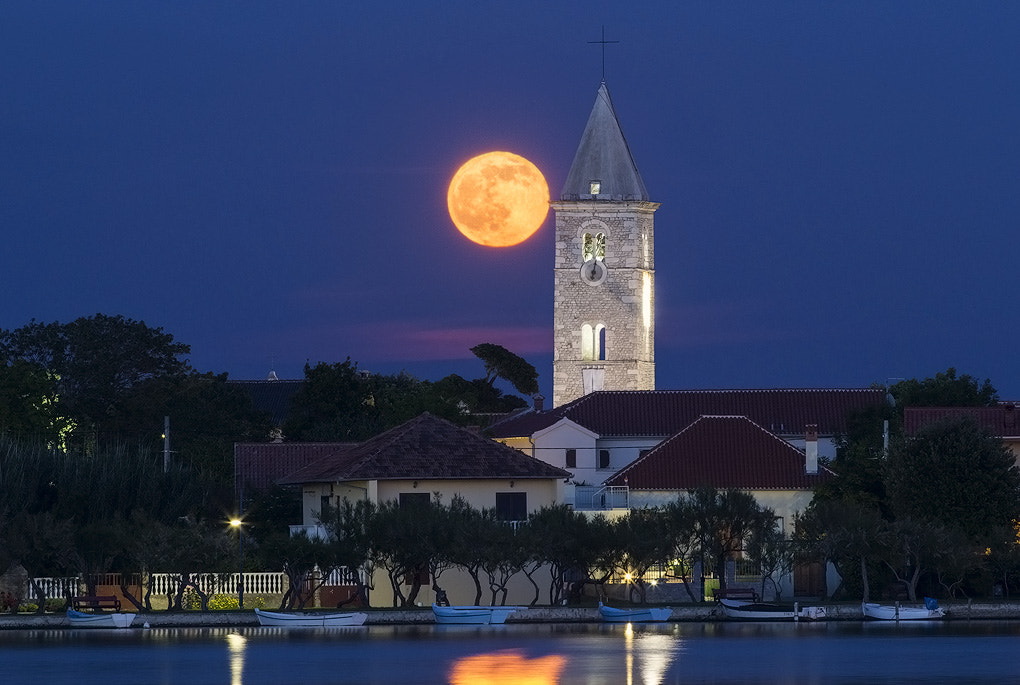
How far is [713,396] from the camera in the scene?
293ft

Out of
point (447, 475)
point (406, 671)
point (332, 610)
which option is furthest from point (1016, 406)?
point (406, 671)

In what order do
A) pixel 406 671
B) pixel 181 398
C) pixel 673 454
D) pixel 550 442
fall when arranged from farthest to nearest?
1. pixel 181 398
2. pixel 550 442
3. pixel 673 454
4. pixel 406 671

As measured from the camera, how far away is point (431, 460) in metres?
60.0

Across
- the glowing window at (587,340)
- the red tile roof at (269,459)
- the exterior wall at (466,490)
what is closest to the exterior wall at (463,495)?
the exterior wall at (466,490)

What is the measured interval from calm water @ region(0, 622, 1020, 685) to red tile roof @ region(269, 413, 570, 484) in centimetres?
619

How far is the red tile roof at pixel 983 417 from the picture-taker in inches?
2662

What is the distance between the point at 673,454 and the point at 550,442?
16.3m

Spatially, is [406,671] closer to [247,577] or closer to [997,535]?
[247,577]

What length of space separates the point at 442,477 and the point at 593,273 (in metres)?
54.4

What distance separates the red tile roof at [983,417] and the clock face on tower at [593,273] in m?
42.3

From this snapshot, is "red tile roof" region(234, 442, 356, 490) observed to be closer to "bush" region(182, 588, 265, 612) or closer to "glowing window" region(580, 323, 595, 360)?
"bush" region(182, 588, 265, 612)

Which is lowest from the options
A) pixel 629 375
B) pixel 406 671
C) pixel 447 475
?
pixel 406 671

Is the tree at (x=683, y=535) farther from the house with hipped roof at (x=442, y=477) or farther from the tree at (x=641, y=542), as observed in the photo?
the house with hipped roof at (x=442, y=477)

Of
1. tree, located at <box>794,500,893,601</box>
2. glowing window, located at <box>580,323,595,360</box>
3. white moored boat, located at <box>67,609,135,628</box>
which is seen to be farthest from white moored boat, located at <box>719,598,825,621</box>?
glowing window, located at <box>580,323,595,360</box>
